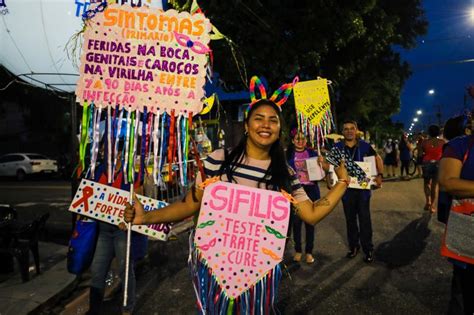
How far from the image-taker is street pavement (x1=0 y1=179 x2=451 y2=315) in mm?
3900

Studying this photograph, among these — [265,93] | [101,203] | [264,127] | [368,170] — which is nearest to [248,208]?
[264,127]

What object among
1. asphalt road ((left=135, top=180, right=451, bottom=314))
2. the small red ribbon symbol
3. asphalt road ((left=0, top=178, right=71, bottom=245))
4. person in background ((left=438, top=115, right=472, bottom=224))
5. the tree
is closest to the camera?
person in background ((left=438, top=115, right=472, bottom=224))

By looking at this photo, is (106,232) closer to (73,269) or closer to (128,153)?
(73,269)

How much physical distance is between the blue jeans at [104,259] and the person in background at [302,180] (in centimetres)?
241

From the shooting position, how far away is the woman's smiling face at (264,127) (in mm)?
2328

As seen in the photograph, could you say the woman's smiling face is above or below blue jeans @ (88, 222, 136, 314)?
above

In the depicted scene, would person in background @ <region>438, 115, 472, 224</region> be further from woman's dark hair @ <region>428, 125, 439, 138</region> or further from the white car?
the white car

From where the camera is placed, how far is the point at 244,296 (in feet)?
7.23

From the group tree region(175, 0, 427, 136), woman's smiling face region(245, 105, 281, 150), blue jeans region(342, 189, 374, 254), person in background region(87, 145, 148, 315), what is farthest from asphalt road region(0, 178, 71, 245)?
tree region(175, 0, 427, 136)

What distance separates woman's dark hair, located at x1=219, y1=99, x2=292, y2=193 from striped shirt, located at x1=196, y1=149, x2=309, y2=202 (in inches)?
0.8

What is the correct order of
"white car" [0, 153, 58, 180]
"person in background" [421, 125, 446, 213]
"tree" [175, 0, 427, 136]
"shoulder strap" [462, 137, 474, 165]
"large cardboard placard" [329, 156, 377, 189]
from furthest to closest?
"white car" [0, 153, 58, 180] → "tree" [175, 0, 427, 136] → "person in background" [421, 125, 446, 213] → "large cardboard placard" [329, 156, 377, 189] → "shoulder strap" [462, 137, 474, 165]

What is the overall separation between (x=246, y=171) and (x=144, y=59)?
111 cm

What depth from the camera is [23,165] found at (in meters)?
19.9

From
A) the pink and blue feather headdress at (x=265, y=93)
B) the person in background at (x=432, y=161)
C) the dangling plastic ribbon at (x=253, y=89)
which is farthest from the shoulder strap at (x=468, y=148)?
the person in background at (x=432, y=161)
